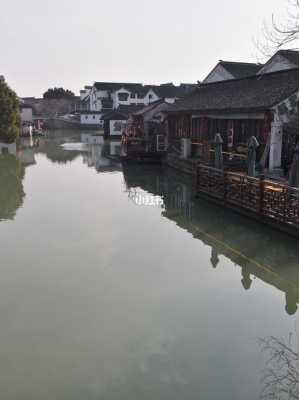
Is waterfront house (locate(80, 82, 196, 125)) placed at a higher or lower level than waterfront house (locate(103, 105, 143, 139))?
higher

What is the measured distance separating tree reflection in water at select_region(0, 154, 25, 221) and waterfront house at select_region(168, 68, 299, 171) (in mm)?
10454

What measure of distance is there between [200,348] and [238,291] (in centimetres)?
235

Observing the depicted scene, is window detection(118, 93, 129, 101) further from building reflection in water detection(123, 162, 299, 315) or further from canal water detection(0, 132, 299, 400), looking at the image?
canal water detection(0, 132, 299, 400)

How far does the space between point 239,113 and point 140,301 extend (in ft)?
43.6

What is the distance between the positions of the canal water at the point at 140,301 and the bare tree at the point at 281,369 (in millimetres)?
71

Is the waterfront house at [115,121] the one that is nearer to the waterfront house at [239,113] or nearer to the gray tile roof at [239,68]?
the gray tile roof at [239,68]

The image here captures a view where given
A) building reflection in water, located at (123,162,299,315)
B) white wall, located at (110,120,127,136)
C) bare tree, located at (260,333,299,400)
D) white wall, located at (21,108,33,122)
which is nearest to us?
bare tree, located at (260,333,299,400)

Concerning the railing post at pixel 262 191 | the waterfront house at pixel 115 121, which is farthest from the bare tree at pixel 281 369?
the waterfront house at pixel 115 121

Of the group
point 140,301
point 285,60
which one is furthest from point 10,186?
point 285,60

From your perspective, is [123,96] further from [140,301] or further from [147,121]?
[140,301]

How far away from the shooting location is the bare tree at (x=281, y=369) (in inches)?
207

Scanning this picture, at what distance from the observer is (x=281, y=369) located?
18.9 ft

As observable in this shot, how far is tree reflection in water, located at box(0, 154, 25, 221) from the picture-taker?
15036 mm

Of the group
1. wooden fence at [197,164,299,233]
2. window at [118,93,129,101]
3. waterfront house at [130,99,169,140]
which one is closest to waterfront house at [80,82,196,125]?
window at [118,93,129,101]
